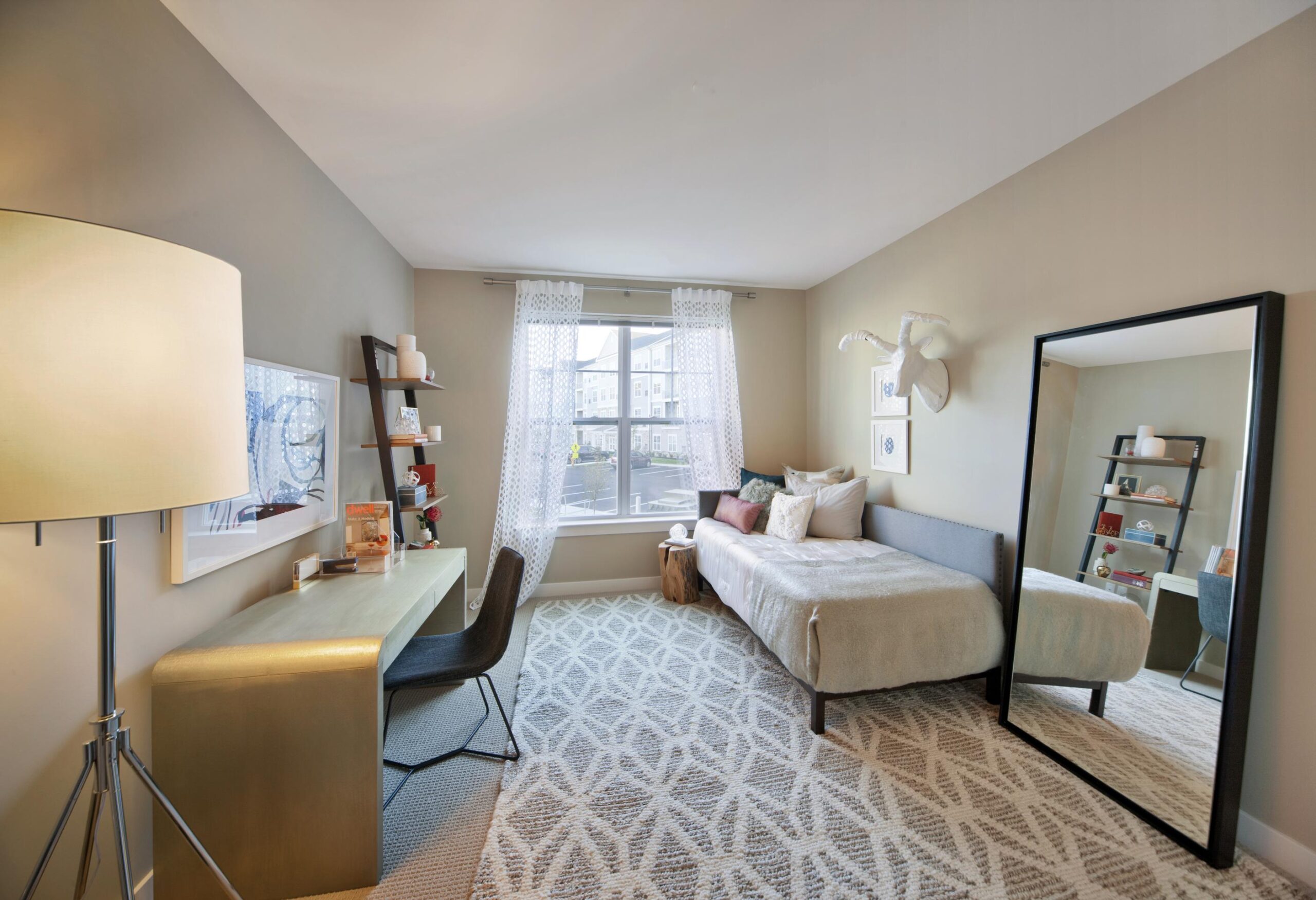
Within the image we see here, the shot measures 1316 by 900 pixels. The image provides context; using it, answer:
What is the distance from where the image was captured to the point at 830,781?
1.87 meters

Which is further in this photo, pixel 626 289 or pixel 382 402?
pixel 626 289

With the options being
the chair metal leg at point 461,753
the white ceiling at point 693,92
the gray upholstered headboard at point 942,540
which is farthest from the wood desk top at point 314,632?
the gray upholstered headboard at point 942,540

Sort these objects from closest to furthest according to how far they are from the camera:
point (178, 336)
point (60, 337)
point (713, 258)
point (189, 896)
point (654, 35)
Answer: point (60, 337), point (178, 336), point (189, 896), point (654, 35), point (713, 258)

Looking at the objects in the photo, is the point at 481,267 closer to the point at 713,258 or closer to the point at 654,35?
the point at 713,258

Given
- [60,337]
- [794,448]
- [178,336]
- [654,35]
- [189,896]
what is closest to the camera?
[60,337]

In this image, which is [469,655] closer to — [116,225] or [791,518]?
[116,225]

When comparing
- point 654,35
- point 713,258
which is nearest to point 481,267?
point 713,258

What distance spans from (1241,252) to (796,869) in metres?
2.42

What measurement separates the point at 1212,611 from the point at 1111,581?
0.95ft

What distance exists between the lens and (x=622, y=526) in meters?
4.01

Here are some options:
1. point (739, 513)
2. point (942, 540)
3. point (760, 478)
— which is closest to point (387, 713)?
point (739, 513)

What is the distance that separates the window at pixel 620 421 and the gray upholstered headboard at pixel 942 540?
1.50 meters

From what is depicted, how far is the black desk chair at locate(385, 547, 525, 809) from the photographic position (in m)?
1.86

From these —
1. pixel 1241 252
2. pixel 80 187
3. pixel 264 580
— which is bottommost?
pixel 264 580
